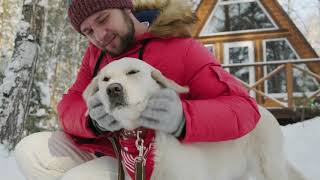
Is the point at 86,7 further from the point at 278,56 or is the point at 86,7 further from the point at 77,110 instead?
the point at 278,56

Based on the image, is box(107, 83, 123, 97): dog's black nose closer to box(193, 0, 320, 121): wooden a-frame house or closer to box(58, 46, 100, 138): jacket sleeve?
box(58, 46, 100, 138): jacket sleeve

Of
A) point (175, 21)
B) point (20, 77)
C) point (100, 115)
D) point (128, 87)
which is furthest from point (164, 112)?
point (20, 77)

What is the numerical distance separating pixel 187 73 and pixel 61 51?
1665 centimetres

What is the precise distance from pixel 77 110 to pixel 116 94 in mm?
647

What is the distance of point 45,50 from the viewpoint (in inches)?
631

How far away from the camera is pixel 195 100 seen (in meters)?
2.16

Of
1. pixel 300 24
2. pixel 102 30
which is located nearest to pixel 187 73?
pixel 102 30

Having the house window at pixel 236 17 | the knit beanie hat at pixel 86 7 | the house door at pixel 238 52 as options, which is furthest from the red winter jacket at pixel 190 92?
the house window at pixel 236 17

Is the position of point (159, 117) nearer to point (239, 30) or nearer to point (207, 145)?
point (207, 145)

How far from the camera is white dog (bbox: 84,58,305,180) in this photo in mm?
1990

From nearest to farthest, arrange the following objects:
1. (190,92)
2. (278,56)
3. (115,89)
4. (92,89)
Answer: (115,89), (92,89), (190,92), (278,56)

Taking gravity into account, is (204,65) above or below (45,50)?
above

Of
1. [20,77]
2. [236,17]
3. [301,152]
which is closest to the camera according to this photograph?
[301,152]

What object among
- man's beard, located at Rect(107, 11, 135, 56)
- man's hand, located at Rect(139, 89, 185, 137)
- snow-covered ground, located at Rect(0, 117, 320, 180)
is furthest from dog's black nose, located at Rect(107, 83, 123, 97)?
snow-covered ground, located at Rect(0, 117, 320, 180)
